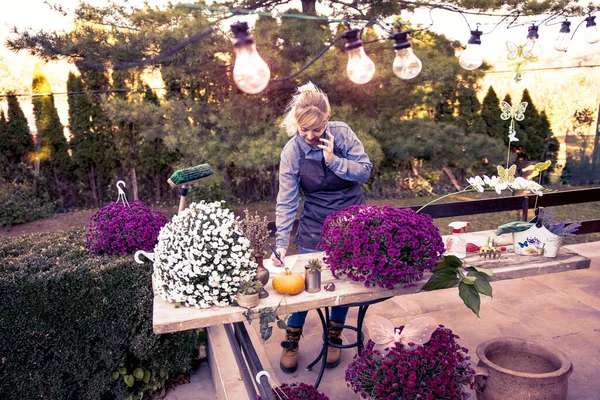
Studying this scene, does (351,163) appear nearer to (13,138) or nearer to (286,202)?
(286,202)

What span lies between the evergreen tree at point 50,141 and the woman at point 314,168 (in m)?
6.54

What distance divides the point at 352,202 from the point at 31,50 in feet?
12.1

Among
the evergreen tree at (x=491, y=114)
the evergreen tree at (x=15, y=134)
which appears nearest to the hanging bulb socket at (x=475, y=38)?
the evergreen tree at (x=15, y=134)

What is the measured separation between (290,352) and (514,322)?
1.74m

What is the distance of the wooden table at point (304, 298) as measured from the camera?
5.67ft

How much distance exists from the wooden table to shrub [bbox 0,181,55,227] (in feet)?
19.9

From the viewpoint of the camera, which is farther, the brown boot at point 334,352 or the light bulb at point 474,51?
the brown boot at point 334,352

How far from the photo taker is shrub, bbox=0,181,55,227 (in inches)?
269

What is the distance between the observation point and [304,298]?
1.87 meters

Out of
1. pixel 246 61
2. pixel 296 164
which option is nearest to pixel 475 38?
pixel 296 164

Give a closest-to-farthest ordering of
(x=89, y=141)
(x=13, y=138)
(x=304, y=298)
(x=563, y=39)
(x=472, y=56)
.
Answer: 1. (x=304, y=298)
2. (x=472, y=56)
3. (x=563, y=39)
4. (x=13, y=138)
5. (x=89, y=141)

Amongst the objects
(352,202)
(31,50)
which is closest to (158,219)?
(352,202)

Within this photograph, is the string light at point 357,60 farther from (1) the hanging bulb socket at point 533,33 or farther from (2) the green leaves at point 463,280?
(1) the hanging bulb socket at point 533,33

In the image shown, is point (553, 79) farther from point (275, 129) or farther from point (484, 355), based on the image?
point (484, 355)
